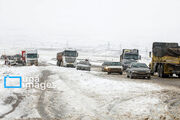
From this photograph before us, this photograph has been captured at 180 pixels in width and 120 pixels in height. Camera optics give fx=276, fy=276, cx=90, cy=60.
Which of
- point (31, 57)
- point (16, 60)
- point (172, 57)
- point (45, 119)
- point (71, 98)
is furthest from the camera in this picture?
point (16, 60)

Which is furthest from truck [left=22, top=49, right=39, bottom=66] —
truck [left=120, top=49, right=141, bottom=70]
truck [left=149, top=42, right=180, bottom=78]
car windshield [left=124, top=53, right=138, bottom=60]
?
truck [left=149, top=42, right=180, bottom=78]

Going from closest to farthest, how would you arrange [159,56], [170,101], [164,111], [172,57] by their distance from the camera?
[164,111] < [170,101] < [172,57] < [159,56]

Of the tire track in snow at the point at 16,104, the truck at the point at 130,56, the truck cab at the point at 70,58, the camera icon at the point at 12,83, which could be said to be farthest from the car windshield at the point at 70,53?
the tire track in snow at the point at 16,104

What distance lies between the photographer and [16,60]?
62188mm

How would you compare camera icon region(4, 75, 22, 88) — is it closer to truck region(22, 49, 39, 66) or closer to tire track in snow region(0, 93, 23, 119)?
tire track in snow region(0, 93, 23, 119)

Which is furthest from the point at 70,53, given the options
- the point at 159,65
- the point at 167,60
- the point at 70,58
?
the point at 167,60

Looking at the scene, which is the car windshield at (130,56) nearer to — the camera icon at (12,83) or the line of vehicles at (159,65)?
the line of vehicles at (159,65)

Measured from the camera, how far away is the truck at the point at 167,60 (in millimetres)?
27172

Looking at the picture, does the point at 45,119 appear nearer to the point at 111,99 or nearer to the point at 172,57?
the point at 111,99

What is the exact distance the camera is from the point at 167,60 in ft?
91.4

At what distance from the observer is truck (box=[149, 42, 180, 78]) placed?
27172 millimetres

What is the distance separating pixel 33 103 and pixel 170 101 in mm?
5736

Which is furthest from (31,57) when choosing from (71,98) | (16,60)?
(71,98)

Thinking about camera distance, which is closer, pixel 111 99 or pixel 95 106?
pixel 95 106
